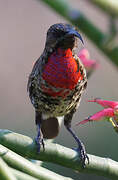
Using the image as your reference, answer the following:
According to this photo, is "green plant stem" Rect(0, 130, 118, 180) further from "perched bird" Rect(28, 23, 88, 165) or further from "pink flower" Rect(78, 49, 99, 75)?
"pink flower" Rect(78, 49, 99, 75)

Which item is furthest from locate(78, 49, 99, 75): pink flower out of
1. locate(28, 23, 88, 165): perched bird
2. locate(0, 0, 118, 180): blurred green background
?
locate(0, 0, 118, 180): blurred green background

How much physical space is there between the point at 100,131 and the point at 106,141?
0.28 metres

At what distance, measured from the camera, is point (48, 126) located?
2.88 m

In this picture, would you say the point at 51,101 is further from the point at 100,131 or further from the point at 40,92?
the point at 100,131

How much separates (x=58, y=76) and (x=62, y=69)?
2.0 inches

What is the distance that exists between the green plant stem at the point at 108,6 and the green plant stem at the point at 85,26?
0.08 metres

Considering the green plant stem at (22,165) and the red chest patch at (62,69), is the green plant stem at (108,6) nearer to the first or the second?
the green plant stem at (22,165)

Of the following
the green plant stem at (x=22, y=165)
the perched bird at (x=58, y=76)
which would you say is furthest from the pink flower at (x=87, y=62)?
the green plant stem at (x=22, y=165)

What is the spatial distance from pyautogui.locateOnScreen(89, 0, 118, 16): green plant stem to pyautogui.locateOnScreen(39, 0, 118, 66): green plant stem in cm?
8

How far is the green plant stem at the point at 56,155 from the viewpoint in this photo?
59.2 inches

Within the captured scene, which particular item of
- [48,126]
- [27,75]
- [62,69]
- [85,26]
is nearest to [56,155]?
[85,26]

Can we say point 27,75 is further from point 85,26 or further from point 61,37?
point 85,26

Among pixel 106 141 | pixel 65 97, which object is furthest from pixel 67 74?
pixel 106 141

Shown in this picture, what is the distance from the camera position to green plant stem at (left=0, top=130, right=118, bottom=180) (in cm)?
150
